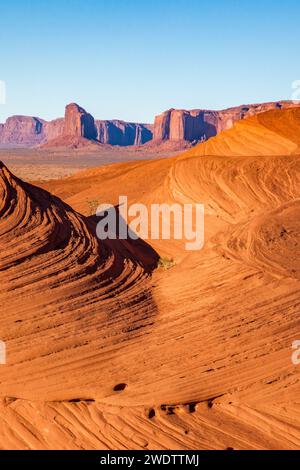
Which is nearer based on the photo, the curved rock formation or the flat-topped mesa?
the curved rock formation

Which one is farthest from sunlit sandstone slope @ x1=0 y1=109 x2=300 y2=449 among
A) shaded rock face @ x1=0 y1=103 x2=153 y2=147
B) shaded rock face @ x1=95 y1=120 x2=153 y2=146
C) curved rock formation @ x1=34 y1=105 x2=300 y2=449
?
shaded rock face @ x1=95 y1=120 x2=153 y2=146

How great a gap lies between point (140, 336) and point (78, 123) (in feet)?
498

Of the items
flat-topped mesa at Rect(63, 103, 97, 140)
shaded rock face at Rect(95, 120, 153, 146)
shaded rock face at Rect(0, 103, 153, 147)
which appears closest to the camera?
flat-topped mesa at Rect(63, 103, 97, 140)

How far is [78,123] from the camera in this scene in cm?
15462

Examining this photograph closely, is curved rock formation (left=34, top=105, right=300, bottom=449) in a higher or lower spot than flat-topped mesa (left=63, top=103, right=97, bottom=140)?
lower

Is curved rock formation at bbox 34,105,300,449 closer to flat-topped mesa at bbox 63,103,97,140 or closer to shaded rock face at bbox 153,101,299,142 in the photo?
shaded rock face at bbox 153,101,299,142

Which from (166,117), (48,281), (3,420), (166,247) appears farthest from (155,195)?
(166,117)

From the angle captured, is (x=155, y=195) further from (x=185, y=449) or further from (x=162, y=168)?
(x=185, y=449)

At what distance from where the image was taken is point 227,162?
53.7ft

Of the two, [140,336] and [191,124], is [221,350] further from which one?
[191,124]

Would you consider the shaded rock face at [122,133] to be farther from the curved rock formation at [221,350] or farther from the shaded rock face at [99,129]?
the curved rock formation at [221,350]

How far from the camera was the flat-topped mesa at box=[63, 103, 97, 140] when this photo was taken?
154625 mm

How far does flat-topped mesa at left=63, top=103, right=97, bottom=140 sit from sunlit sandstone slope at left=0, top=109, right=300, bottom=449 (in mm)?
147784

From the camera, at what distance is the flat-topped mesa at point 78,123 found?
155 m
